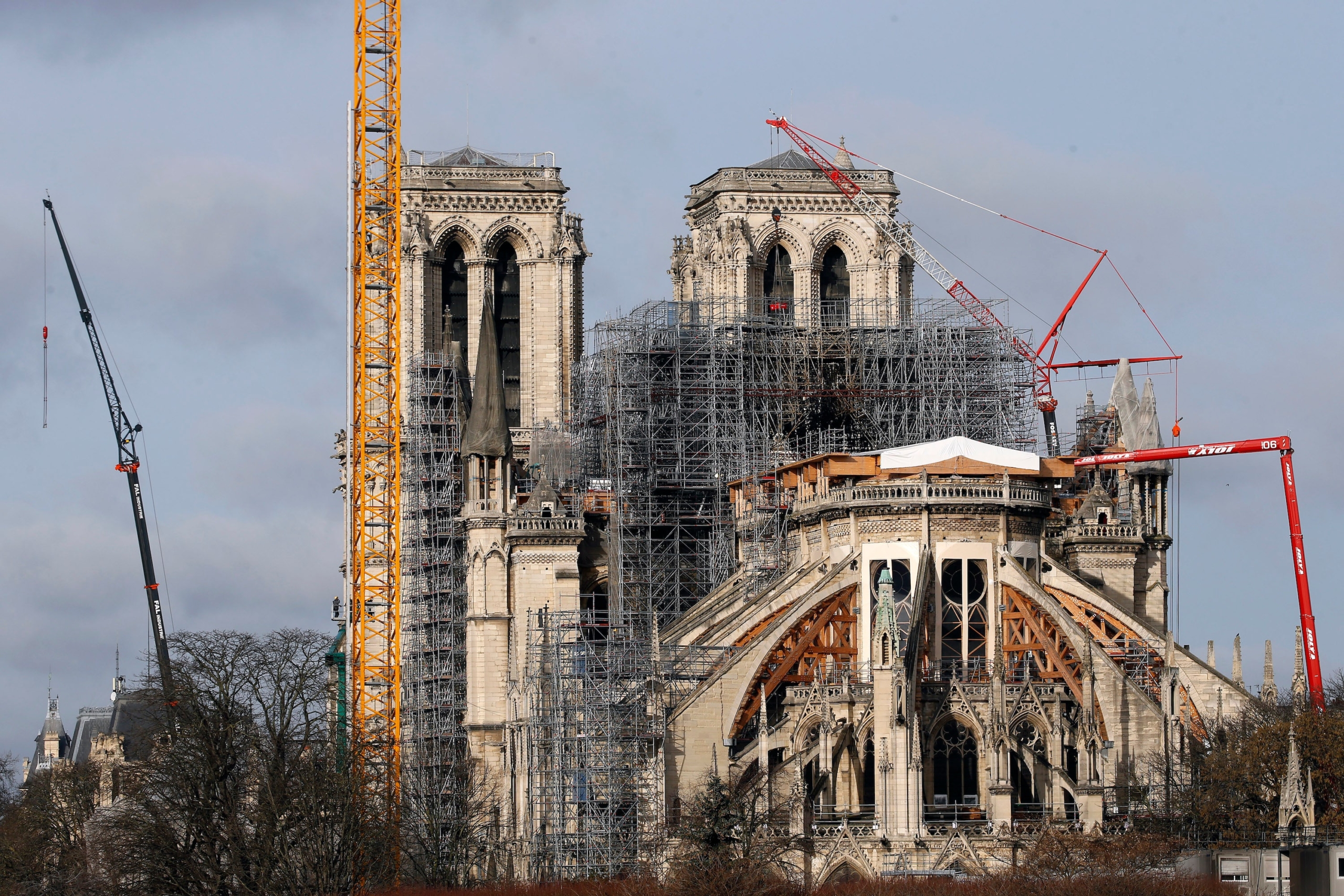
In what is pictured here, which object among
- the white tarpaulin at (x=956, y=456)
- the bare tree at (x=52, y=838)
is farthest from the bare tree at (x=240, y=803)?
the white tarpaulin at (x=956, y=456)

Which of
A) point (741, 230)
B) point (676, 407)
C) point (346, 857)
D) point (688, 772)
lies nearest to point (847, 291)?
point (741, 230)

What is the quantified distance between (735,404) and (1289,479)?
971 inches

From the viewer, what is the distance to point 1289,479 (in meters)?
111

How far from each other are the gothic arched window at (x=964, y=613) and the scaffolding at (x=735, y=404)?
1583 centimetres

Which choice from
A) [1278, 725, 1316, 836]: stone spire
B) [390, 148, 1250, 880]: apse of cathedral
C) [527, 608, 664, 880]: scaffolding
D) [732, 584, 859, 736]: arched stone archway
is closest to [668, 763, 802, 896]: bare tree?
[390, 148, 1250, 880]: apse of cathedral

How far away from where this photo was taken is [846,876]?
93938 mm

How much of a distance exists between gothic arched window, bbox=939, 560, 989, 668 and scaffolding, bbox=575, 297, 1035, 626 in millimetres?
15826

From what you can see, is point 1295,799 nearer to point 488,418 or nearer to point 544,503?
point 544,503

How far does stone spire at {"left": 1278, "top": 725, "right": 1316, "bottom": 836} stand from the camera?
3433 inches

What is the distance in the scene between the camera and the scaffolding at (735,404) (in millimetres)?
121938

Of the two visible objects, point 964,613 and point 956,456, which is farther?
point 956,456

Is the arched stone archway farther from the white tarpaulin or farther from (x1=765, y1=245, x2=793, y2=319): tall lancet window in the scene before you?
(x1=765, y1=245, x2=793, y2=319): tall lancet window

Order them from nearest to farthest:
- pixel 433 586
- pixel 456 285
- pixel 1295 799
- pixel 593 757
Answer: pixel 1295 799 → pixel 593 757 → pixel 433 586 → pixel 456 285

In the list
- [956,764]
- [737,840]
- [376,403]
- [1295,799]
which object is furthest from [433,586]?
[1295,799]
